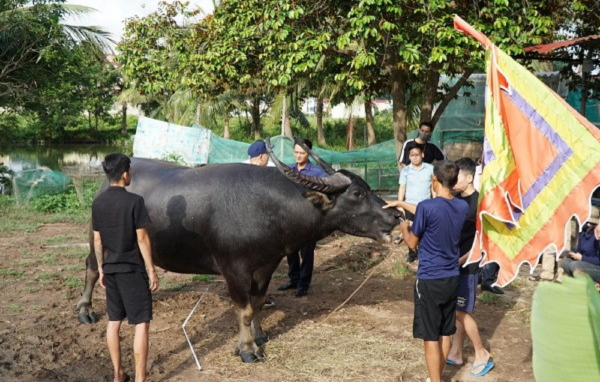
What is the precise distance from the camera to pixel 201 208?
525 cm

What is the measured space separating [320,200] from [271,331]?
144cm

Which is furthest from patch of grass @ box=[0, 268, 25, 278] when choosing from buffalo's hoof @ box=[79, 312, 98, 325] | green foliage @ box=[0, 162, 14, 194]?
green foliage @ box=[0, 162, 14, 194]

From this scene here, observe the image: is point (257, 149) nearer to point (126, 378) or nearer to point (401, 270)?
point (126, 378)

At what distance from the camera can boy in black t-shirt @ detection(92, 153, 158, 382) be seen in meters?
4.15

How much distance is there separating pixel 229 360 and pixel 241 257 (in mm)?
851

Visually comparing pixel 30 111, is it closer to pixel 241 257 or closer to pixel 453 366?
pixel 241 257

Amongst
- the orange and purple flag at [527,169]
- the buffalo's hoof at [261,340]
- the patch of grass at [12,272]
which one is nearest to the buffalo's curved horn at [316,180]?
the buffalo's hoof at [261,340]

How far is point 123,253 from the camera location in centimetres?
418

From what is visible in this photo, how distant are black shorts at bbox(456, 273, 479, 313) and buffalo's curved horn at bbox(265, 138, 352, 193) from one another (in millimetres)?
1274

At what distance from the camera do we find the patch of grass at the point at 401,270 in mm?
7793

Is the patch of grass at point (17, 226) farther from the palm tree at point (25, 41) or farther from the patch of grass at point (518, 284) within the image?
the patch of grass at point (518, 284)

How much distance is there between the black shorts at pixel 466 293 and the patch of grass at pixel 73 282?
447cm

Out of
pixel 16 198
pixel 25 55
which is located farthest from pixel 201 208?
pixel 25 55

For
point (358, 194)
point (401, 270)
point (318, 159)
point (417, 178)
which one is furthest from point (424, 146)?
point (358, 194)
